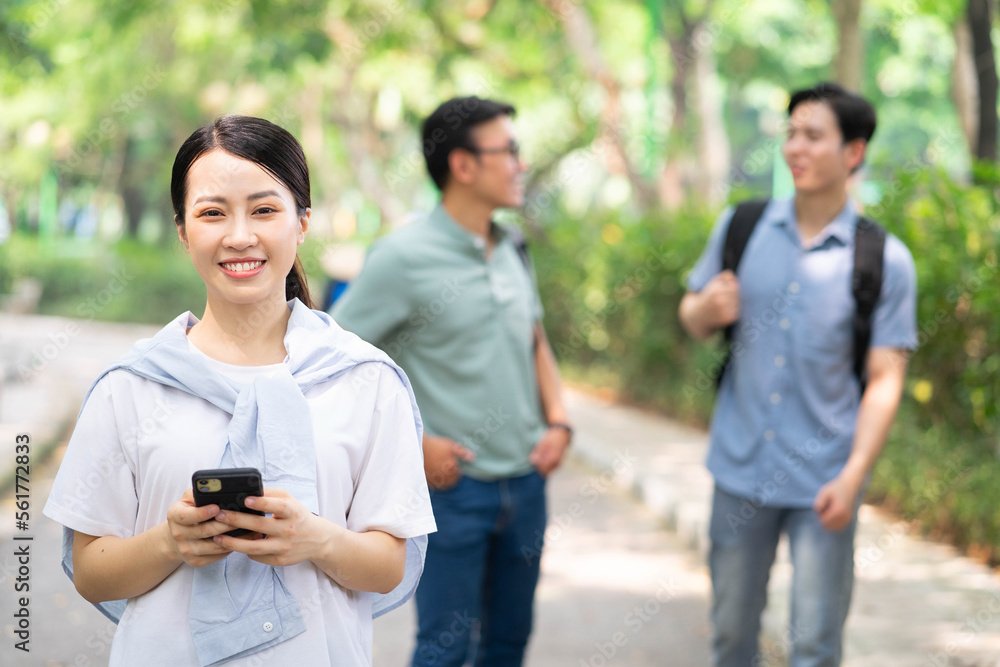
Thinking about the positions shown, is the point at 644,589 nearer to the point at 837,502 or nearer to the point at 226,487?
the point at 837,502

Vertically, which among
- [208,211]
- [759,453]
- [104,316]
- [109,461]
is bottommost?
[104,316]

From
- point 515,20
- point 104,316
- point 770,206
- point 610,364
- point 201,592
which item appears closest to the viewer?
point 201,592

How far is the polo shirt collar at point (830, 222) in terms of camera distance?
354 centimetres

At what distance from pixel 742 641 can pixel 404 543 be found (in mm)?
1992

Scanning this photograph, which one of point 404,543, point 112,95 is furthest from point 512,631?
point 112,95

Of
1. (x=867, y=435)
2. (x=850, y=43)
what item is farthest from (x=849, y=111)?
(x=850, y=43)

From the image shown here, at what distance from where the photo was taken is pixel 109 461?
183cm

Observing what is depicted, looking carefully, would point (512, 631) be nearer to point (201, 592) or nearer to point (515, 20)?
point (201, 592)

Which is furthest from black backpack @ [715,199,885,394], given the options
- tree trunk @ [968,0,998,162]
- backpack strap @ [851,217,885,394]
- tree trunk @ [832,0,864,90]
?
tree trunk @ [832,0,864,90]

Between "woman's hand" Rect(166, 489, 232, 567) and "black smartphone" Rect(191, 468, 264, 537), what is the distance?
0.02 m

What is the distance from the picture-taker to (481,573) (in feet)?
11.3

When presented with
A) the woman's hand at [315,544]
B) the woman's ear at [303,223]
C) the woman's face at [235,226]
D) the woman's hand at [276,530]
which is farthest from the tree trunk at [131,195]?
the woman's hand at [276,530]

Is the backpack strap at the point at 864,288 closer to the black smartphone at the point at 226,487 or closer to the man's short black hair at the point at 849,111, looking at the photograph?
the man's short black hair at the point at 849,111

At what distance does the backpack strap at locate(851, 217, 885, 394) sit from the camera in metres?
3.44
